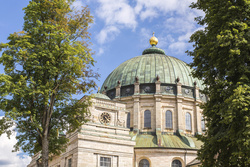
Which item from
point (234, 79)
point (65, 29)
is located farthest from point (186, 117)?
point (65, 29)

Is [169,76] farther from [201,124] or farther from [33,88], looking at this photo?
[33,88]

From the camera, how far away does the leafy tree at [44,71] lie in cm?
1689

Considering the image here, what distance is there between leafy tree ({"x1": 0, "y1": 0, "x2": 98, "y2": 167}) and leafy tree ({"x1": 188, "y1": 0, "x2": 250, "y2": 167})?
23.1 feet

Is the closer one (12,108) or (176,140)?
(12,108)

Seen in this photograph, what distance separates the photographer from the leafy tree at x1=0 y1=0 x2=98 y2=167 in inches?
665

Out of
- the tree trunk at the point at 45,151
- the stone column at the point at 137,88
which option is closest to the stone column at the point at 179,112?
the stone column at the point at 137,88

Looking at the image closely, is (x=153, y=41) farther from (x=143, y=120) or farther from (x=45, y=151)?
(x=45, y=151)

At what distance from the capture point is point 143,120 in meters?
43.1

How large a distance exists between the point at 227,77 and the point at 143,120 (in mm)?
26297

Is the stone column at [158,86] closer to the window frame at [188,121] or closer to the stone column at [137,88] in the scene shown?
the stone column at [137,88]

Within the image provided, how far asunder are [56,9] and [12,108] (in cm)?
618

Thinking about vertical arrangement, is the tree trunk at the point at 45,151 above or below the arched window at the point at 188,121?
below

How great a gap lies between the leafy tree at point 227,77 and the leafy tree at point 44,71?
23.1ft

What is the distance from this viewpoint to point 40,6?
1808 centimetres
